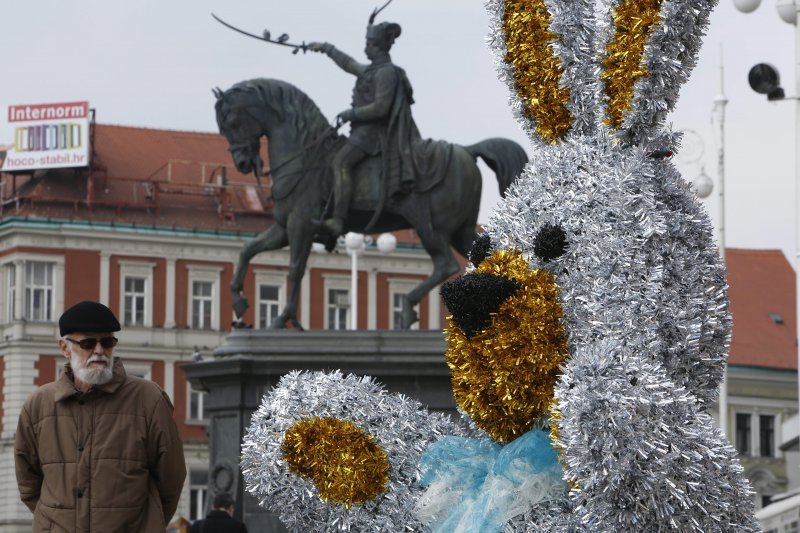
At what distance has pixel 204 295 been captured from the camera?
55.4m

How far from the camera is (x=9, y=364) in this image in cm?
5288

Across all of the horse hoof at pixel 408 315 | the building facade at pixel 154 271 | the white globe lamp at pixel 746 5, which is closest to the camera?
the horse hoof at pixel 408 315

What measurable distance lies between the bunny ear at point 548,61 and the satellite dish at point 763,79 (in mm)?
11714

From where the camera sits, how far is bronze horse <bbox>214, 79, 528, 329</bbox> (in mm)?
18281

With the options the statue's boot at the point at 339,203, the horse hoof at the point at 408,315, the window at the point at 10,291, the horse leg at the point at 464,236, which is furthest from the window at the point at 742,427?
the statue's boot at the point at 339,203

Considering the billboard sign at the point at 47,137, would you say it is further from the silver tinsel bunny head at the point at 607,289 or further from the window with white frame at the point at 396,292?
the silver tinsel bunny head at the point at 607,289

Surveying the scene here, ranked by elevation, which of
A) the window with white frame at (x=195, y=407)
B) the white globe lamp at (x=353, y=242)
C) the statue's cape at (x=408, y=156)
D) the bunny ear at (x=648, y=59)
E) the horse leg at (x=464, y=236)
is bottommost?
the window with white frame at (x=195, y=407)

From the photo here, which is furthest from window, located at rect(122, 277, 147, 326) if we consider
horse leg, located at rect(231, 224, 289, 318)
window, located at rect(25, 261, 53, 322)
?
horse leg, located at rect(231, 224, 289, 318)

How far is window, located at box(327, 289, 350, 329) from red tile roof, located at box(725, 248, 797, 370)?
10.3m

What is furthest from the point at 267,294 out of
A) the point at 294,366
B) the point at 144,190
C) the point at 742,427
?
the point at 294,366

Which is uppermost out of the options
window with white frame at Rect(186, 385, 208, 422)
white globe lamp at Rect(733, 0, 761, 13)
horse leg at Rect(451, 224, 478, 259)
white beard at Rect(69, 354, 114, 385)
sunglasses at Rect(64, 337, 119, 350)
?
white globe lamp at Rect(733, 0, 761, 13)

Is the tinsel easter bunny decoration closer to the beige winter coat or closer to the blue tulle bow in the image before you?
the blue tulle bow

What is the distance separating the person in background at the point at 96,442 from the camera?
6.88 meters

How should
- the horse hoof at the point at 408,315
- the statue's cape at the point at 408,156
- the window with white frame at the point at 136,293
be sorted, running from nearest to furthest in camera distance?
the statue's cape at the point at 408,156
the horse hoof at the point at 408,315
the window with white frame at the point at 136,293
